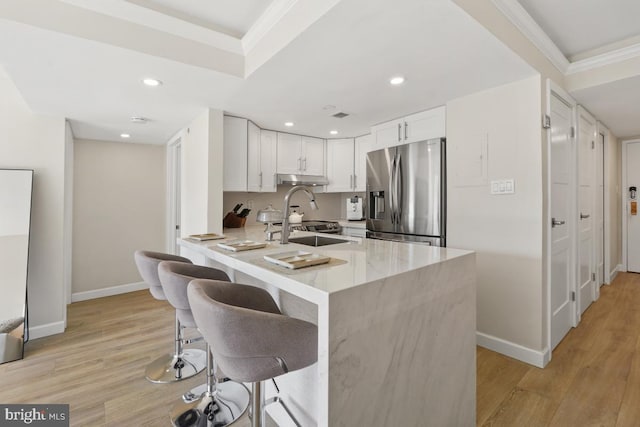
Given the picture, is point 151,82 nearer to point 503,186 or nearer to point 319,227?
point 319,227

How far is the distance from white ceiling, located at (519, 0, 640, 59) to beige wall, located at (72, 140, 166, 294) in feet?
15.1

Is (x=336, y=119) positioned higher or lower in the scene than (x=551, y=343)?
higher

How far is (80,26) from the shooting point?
1.60m

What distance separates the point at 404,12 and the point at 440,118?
158 cm

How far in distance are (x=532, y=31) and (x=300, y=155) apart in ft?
8.97

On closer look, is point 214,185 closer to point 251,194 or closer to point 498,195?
point 251,194

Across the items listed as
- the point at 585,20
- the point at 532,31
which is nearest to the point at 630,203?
the point at 585,20

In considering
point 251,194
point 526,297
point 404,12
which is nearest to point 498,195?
point 526,297

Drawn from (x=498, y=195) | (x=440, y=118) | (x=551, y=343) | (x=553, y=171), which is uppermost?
(x=440, y=118)

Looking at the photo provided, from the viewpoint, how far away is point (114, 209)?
412cm

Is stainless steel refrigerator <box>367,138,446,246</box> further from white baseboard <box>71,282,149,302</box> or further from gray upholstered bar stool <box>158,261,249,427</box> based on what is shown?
white baseboard <box>71,282,149,302</box>

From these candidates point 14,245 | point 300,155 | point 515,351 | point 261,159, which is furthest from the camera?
point 300,155

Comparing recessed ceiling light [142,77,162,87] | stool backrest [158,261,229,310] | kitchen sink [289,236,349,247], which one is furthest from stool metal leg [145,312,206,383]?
recessed ceiling light [142,77,162,87]

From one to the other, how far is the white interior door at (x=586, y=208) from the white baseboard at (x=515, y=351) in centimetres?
118
